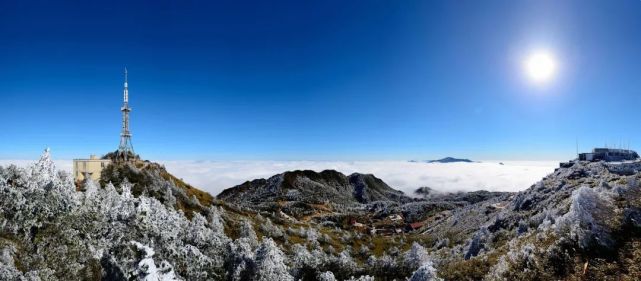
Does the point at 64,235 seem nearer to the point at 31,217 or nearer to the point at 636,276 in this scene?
the point at 31,217

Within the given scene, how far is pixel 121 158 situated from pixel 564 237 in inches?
4517

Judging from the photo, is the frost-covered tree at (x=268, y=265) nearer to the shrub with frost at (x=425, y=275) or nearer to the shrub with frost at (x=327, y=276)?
the shrub with frost at (x=327, y=276)

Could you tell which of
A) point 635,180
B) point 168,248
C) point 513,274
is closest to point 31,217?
point 168,248

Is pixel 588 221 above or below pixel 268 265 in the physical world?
above

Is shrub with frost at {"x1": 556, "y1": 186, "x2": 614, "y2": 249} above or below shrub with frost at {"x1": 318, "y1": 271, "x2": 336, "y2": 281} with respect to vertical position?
above

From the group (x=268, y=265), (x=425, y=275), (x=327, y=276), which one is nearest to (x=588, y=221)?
(x=425, y=275)

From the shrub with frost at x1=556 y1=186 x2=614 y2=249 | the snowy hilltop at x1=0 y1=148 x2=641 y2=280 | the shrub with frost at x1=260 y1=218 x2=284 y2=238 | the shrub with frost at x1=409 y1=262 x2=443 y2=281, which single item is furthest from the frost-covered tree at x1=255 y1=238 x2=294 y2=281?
the shrub with frost at x1=260 y1=218 x2=284 y2=238

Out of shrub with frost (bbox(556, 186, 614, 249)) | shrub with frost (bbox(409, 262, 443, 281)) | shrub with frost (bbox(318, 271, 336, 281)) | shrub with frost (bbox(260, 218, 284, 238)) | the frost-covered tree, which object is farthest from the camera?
shrub with frost (bbox(260, 218, 284, 238))

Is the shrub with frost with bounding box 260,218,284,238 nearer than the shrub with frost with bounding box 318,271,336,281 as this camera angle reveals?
No

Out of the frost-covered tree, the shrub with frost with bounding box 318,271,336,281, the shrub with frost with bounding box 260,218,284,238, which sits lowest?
the shrub with frost with bounding box 260,218,284,238

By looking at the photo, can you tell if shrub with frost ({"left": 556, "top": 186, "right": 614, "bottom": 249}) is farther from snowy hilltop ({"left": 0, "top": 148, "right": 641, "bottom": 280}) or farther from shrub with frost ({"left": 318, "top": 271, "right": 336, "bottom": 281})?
shrub with frost ({"left": 318, "top": 271, "right": 336, "bottom": 281})

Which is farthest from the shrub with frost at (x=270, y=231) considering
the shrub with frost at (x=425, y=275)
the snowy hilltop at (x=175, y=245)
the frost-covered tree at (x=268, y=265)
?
the frost-covered tree at (x=268, y=265)

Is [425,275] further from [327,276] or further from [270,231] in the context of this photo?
[270,231]

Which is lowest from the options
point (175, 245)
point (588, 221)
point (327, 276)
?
point (327, 276)
